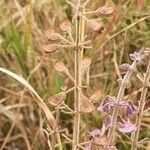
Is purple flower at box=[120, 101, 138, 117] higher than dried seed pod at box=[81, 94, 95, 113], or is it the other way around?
dried seed pod at box=[81, 94, 95, 113]

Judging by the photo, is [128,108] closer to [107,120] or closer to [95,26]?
[107,120]

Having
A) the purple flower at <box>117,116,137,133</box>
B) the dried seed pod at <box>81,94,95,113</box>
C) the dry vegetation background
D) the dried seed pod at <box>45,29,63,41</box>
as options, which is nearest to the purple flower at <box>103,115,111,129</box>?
the purple flower at <box>117,116,137,133</box>

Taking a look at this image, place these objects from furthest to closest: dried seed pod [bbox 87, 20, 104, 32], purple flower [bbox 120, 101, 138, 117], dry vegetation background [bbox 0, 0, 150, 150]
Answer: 1. dry vegetation background [bbox 0, 0, 150, 150]
2. purple flower [bbox 120, 101, 138, 117]
3. dried seed pod [bbox 87, 20, 104, 32]

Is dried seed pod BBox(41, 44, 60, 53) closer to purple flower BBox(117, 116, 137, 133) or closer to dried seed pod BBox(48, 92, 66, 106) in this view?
dried seed pod BBox(48, 92, 66, 106)

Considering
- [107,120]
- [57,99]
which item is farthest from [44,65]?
[57,99]

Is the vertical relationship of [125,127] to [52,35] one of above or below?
below

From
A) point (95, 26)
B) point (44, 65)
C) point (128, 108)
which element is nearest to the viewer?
point (95, 26)

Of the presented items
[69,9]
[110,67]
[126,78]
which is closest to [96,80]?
[110,67]

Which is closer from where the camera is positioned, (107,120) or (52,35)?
(52,35)
